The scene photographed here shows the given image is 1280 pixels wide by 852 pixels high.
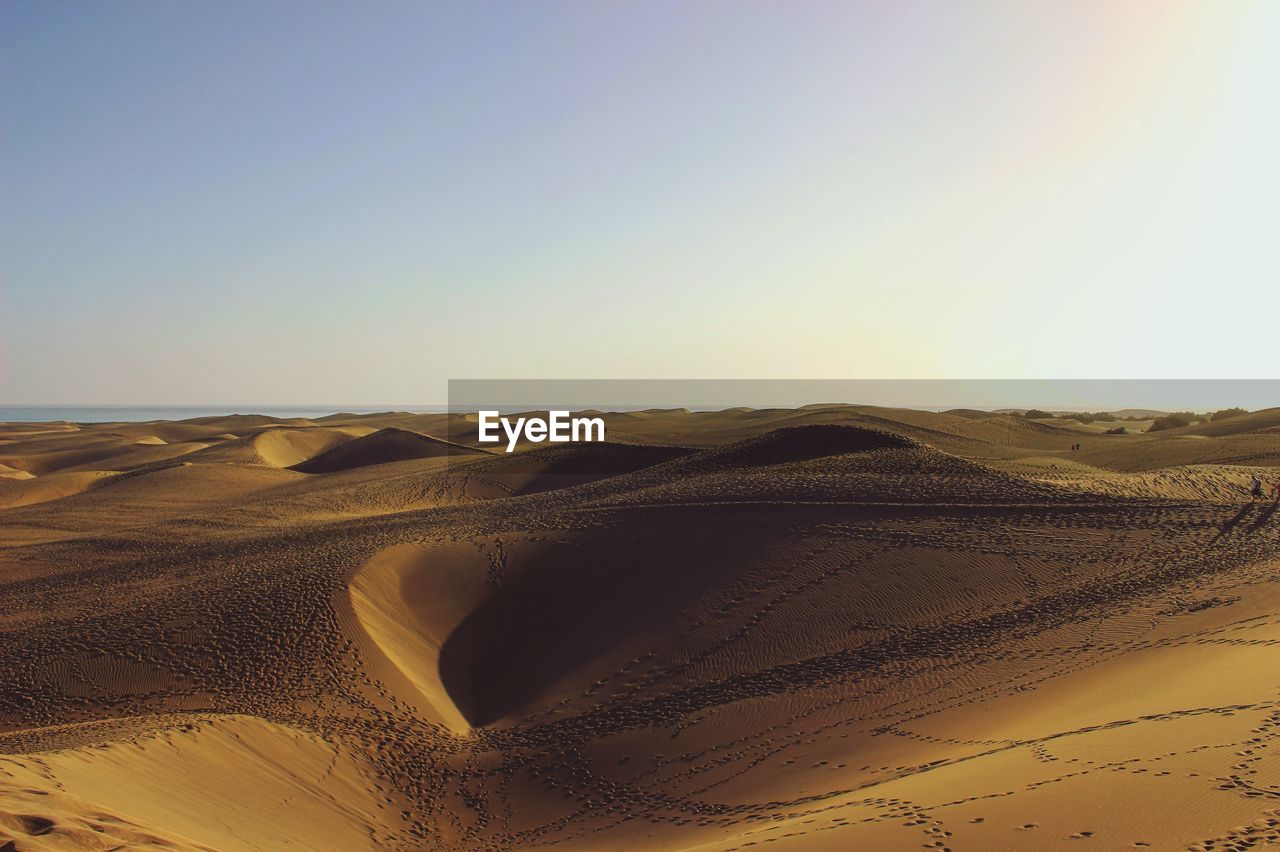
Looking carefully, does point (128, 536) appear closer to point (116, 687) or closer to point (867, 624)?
point (116, 687)

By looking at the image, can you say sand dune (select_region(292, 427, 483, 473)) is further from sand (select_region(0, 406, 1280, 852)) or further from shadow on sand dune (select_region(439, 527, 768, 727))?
shadow on sand dune (select_region(439, 527, 768, 727))

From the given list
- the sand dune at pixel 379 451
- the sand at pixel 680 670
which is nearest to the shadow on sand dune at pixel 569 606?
the sand at pixel 680 670

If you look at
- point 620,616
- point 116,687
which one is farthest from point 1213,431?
point 116,687

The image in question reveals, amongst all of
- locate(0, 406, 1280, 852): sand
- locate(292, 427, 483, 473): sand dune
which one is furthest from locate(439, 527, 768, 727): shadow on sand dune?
locate(292, 427, 483, 473): sand dune

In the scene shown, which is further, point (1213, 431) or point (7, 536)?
point (1213, 431)

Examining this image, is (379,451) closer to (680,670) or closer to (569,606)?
(569,606)

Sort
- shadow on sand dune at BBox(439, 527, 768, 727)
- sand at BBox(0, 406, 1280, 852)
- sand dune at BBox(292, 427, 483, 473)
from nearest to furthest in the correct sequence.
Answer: sand at BBox(0, 406, 1280, 852)
shadow on sand dune at BBox(439, 527, 768, 727)
sand dune at BBox(292, 427, 483, 473)

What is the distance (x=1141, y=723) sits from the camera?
26.8 feet

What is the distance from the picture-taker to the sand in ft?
23.2

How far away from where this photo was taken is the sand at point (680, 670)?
7.08m

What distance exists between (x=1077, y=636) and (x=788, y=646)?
4998mm

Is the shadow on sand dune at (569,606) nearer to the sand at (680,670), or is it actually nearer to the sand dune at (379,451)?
the sand at (680,670)

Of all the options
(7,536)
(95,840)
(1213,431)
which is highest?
(1213,431)

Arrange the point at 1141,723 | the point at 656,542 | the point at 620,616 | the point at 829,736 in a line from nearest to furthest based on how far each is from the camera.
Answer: the point at 1141,723 < the point at 829,736 < the point at 620,616 < the point at 656,542
